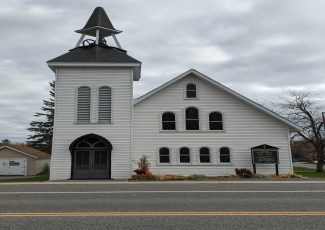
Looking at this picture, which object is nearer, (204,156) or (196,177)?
(196,177)

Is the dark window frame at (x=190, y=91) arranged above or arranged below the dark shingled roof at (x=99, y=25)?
below

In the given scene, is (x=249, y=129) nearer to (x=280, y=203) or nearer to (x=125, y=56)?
(x=125, y=56)

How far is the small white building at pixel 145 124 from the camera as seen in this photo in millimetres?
21734

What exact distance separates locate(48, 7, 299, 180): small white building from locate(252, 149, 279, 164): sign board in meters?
0.88

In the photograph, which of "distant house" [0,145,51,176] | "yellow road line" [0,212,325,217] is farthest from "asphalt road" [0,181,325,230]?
"distant house" [0,145,51,176]

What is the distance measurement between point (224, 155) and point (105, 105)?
9.12 meters

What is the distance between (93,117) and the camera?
72.2ft

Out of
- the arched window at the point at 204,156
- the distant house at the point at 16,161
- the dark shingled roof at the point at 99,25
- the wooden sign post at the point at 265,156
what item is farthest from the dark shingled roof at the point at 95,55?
the distant house at the point at 16,161

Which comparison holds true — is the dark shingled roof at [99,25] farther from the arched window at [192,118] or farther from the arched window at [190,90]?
the arched window at [192,118]

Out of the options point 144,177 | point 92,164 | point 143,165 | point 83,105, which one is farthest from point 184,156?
point 83,105

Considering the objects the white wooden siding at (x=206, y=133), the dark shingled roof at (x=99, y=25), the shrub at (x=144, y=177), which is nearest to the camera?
the shrub at (x=144, y=177)

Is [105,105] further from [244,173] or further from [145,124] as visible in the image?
[244,173]

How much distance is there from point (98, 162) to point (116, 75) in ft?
20.1

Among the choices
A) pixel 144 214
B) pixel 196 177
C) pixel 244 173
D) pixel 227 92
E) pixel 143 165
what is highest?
pixel 227 92
